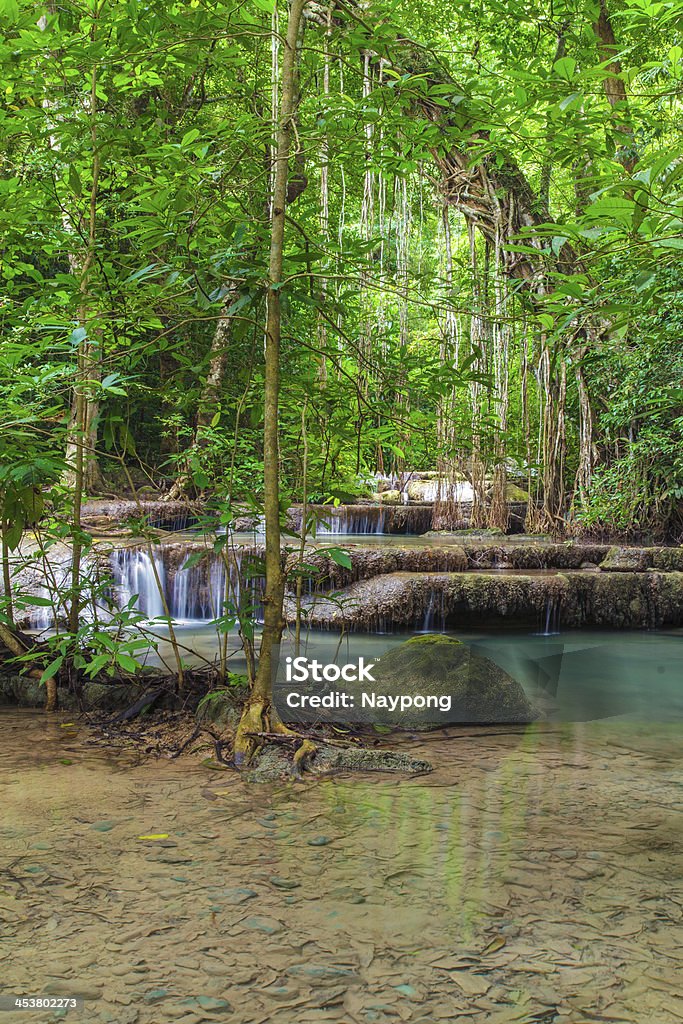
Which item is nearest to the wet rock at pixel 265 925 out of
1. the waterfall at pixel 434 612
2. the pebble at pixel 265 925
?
the pebble at pixel 265 925

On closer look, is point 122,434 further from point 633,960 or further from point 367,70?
point 367,70

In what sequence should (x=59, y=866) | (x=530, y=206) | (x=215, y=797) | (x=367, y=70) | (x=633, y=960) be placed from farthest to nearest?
1. (x=530, y=206)
2. (x=367, y=70)
3. (x=215, y=797)
4. (x=59, y=866)
5. (x=633, y=960)

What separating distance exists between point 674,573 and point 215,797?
223 inches

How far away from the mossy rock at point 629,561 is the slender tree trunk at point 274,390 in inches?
207

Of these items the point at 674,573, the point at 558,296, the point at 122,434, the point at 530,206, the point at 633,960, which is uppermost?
the point at 530,206

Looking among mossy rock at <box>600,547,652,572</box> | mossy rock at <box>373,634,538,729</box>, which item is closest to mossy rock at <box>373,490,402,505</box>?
mossy rock at <box>600,547,652,572</box>

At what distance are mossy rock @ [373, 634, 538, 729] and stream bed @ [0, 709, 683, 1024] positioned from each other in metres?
0.60

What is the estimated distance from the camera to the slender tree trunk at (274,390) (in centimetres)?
309

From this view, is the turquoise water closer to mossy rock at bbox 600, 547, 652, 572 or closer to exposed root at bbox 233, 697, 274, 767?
mossy rock at bbox 600, 547, 652, 572

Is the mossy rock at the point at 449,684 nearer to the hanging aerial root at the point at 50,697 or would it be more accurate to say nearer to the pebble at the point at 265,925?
the hanging aerial root at the point at 50,697

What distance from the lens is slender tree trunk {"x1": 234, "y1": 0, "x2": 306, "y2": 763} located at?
3088 mm

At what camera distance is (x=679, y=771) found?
11.2 ft

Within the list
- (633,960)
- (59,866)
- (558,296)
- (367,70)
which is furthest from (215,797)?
(367,70)

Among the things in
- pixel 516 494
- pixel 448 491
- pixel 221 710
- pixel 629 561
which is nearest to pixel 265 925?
pixel 221 710
